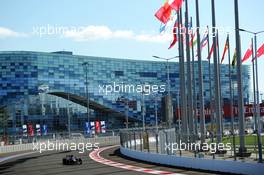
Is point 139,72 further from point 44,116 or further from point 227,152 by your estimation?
point 227,152

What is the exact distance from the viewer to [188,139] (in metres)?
35.1

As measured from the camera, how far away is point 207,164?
27141mm

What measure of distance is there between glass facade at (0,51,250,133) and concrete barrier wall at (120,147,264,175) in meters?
80.4

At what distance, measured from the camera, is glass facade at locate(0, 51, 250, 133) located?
409ft

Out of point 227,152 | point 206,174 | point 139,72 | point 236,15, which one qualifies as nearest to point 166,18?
point 236,15

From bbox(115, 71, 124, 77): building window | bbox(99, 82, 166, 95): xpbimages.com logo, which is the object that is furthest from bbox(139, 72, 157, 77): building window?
bbox(115, 71, 124, 77): building window

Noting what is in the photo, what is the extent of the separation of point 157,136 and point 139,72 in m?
125

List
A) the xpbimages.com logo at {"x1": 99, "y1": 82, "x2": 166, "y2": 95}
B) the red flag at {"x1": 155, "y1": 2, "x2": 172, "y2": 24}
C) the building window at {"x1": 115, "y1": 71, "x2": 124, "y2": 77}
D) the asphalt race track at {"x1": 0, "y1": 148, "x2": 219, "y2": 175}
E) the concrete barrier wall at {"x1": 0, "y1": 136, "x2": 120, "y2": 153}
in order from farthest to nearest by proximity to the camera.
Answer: the building window at {"x1": 115, "y1": 71, "x2": 124, "y2": 77}
the xpbimages.com logo at {"x1": 99, "y1": 82, "x2": 166, "y2": 95}
the concrete barrier wall at {"x1": 0, "y1": 136, "x2": 120, "y2": 153}
the red flag at {"x1": 155, "y1": 2, "x2": 172, "y2": 24}
the asphalt race track at {"x1": 0, "y1": 148, "x2": 219, "y2": 175}

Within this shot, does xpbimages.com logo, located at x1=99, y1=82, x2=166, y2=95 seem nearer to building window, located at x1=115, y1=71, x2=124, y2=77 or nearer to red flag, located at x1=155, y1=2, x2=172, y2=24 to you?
building window, located at x1=115, y1=71, x2=124, y2=77

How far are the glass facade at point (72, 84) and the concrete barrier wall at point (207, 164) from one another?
264 feet

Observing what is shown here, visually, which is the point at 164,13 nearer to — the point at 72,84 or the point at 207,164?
the point at 207,164

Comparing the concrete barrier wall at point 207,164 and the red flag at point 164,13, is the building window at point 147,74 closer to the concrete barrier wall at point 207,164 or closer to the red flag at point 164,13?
the concrete barrier wall at point 207,164

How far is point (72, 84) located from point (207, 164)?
11391 centimetres

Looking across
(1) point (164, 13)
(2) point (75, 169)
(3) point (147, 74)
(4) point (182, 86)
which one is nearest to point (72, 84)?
(3) point (147, 74)
